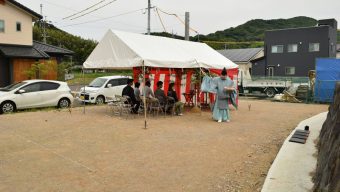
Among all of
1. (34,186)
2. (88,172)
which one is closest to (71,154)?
(88,172)

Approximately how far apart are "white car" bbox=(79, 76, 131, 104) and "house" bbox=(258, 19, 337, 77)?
23.2m

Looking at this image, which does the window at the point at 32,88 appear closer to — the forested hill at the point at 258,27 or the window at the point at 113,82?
the window at the point at 113,82

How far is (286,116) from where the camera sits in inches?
504

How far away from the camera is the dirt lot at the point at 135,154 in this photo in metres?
4.87

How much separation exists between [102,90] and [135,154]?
10.3 meters

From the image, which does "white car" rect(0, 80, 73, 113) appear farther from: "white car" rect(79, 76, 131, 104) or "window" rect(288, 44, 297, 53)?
"window" rect(288, 44, 297, 53)

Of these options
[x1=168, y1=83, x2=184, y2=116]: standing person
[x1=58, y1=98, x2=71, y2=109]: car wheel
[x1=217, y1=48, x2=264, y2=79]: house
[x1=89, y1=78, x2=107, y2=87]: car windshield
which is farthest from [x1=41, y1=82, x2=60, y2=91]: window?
[x1=217, y1=48, x2=264, y2=79]: house

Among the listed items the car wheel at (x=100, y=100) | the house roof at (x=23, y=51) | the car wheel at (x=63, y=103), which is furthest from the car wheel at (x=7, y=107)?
the house roof at (x=23, y=51)

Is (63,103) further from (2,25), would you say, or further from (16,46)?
(2,25)

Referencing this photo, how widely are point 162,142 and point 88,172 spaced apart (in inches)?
101

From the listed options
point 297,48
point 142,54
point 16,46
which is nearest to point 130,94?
point 142,54

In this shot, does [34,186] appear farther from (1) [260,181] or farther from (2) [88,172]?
(1) [260,181]

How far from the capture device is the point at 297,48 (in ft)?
113

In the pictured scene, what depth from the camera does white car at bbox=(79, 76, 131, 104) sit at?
16062 millimetres
